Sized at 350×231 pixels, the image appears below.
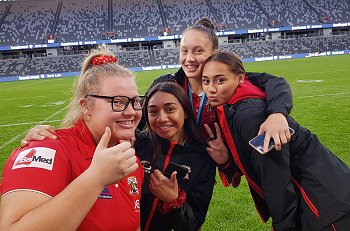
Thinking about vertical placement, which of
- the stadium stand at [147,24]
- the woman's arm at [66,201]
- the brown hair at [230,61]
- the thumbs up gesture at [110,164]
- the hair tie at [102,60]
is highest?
the stadium stand at [147,24]

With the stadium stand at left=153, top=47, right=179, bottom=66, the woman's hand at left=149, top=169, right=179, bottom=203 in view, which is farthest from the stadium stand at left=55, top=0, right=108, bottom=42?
the woman's hand at left=149, top=169, right=179, bottom=203

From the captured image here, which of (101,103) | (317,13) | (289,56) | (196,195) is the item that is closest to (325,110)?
(196,195)

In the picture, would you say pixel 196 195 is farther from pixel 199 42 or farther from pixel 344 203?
pixel 199 42

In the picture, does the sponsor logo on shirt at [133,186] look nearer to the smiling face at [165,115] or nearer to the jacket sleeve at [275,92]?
the smiling face at [165,115]

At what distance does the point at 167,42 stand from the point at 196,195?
49521mm

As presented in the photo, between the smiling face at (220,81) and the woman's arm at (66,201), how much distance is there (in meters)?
1.35

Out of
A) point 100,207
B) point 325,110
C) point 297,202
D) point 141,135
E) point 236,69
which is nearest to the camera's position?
point 100,207

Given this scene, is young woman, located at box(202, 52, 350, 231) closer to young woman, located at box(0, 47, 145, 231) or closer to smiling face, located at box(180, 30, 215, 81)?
young woman, located at box(0, 47, 145, 231)

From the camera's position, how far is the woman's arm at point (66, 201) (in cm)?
152

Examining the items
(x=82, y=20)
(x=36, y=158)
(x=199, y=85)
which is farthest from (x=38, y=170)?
(x=82, y=20)

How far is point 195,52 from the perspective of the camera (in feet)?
12.4

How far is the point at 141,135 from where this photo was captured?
10.1ft

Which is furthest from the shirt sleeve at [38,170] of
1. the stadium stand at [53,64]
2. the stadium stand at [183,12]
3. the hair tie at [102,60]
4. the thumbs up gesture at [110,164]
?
the stadium stand at [183,12]

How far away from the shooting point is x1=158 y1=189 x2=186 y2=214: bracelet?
8.60 feet
